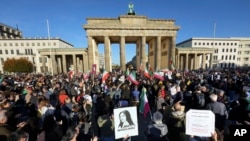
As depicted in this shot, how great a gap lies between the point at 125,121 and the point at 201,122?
147cm

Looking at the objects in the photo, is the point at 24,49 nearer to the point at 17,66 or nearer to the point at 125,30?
the point at 17,66

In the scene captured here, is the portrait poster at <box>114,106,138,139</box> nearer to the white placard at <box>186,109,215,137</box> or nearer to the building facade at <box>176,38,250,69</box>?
the white placard at <box>186,109,215,137</box>

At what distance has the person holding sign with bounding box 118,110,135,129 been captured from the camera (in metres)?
2.71

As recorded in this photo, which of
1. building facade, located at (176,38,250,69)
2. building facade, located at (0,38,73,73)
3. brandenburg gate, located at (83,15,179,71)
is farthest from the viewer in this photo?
building facade, located at (176,38,250,69)

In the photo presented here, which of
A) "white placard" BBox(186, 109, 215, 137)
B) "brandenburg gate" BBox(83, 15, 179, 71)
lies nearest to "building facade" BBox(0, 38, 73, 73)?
"brandenburg gate" BBox(83, 15, 179, 71)

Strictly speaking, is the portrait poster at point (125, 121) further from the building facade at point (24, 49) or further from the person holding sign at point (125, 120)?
the building facade at point (24, 49)

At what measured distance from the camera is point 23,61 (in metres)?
55.9

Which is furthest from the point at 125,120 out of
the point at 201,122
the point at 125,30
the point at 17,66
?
the point at 17,66

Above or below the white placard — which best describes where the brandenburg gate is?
above

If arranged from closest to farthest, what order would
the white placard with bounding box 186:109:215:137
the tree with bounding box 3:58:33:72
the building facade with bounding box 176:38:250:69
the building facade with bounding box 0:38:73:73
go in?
the white placard with bounding box 186:109:215:137
the tree with bounding box 3:58:33:72
the building facade with bounding box 0:38:73:73
the building facade with bounding box 176:38:250:69

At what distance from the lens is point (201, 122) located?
250 cm

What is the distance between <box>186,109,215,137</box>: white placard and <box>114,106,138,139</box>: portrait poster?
1104mm

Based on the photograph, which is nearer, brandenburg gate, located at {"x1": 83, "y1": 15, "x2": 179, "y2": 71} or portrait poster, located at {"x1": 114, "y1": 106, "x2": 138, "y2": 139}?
portrait poster, located at {"x1": 114, "y1": 106, "x2": 138, "y2": 139}

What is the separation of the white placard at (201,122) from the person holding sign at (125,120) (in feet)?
3.77
